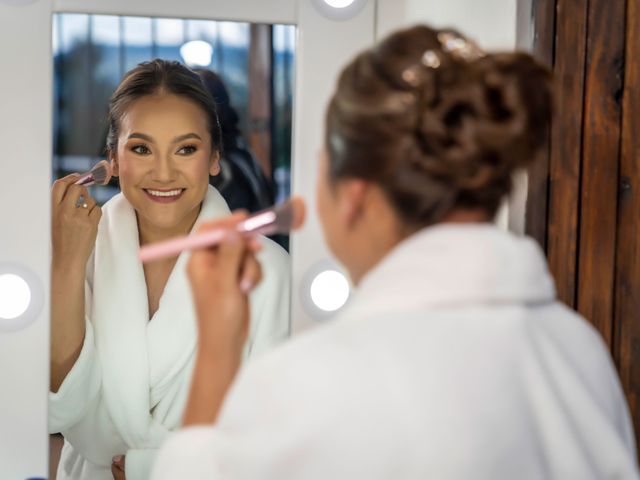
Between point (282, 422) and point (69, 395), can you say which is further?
point (69, 395)

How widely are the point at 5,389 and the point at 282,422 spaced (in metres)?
0.75

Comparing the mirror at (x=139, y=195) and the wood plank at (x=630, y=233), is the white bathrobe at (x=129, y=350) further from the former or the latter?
the wood plank at (x=630, y=233)

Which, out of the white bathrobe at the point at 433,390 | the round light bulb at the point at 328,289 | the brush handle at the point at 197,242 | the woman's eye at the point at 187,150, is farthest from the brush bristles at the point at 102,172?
Result: the white bathrobe at the point at 433,390

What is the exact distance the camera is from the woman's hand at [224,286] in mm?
839

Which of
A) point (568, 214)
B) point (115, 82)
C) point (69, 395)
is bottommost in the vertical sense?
point (69, 395)

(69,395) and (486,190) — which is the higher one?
(486,190)

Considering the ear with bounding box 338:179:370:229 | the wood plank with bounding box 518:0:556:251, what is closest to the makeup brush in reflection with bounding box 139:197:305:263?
the ear with bounding box 338:179:370:229

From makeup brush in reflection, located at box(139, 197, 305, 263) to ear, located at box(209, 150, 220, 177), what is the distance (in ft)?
1.33

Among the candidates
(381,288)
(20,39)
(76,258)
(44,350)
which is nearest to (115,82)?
(20,39)

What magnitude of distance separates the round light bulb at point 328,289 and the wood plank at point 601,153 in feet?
1.18

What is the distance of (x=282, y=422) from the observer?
71 cm

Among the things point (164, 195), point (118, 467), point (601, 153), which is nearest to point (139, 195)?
point (164, 195)

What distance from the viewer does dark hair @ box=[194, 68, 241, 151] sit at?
1275 millimetres

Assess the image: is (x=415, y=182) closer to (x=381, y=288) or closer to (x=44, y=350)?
(x=381, y=288)
